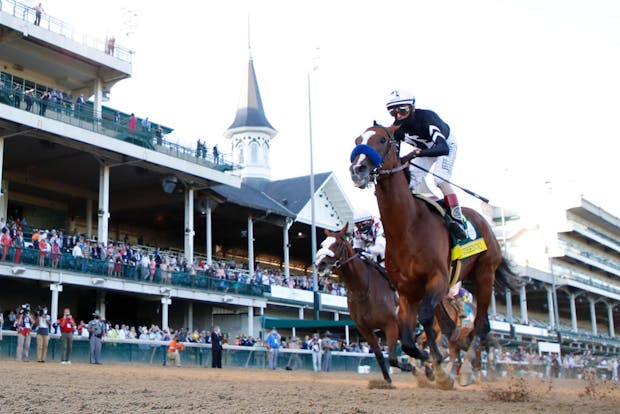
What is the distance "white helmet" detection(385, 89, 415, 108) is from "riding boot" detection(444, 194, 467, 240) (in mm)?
1352

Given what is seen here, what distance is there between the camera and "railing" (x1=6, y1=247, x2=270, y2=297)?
27141 millimetres

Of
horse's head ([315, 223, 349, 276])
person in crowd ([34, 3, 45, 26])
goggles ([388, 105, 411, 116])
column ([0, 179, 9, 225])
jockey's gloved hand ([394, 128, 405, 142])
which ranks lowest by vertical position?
horse's head ([315, 223, 349, 276])

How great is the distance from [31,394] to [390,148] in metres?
4.95

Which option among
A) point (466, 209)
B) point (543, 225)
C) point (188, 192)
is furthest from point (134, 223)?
point (543, 225)

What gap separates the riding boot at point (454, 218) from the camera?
9625 mm

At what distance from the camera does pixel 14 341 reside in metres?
22.6

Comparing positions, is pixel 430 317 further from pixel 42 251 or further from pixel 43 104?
pixel 43 104

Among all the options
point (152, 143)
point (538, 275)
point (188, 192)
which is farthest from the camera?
point (538, 275)

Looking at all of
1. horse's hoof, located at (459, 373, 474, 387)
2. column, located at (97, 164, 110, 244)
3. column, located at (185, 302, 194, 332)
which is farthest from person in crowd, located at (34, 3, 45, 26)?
horse's hoof, located at (459, 373, 474, 387)

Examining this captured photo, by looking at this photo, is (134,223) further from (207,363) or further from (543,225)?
(543,225)

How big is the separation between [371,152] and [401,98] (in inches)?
65.0

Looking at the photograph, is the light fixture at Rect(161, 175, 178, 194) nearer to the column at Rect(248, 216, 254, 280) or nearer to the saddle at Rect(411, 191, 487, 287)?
the column at Rect(248, 216, 254, 280)

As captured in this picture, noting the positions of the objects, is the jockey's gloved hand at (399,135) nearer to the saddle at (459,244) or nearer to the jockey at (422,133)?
the jockey at (422,133)

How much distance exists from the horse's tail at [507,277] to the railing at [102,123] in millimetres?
21300
